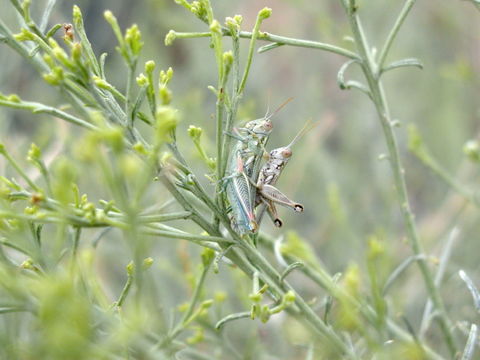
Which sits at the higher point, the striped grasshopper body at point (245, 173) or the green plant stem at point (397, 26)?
the green plant stem at point (397, 26)

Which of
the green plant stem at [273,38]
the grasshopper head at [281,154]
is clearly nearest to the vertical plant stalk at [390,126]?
the green plant stem at [273,38]

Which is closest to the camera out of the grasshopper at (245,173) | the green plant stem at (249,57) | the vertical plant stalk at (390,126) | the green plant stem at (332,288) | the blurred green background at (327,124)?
the green plant stem at (249,57)

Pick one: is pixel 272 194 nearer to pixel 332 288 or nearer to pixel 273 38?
pixel 332 288

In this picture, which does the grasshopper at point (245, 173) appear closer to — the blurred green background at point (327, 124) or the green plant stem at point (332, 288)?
the green plant stem at point (332, 288)

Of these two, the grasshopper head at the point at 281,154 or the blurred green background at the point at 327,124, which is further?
the blurred green background at the point at 327,124

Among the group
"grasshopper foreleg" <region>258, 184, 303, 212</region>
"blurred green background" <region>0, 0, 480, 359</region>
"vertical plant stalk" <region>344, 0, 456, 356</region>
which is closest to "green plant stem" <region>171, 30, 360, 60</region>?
"vertical plant stalk" <region>344, 0, 456, 356</region>

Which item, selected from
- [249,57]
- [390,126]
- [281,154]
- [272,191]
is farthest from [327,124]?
[249,57]

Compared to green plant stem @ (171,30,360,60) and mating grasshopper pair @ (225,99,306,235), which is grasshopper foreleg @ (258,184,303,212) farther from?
green plant stem @ (171,30,360,60)
